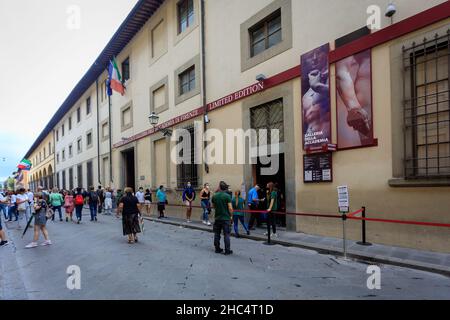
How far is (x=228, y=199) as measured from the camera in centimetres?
704

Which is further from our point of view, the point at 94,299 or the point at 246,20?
the point at 246,20

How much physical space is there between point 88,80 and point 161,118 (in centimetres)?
1290

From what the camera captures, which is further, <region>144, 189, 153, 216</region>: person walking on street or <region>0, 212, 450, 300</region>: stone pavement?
<region>144, 189, 153, 216</region>: person walking on street

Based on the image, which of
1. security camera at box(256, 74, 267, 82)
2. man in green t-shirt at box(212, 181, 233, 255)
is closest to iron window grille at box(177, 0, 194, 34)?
security camera at box(256, 74, 267, 82)

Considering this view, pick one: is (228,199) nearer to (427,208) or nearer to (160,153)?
(427,208)

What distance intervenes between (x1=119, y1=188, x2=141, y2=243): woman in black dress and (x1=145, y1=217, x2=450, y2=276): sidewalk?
3359mm

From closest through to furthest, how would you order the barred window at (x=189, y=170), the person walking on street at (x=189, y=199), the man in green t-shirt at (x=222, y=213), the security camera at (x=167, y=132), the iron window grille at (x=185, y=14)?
the man in green t-shirt at (x=222, y=213), the person walking on street at (x=189, y=199), the barred window at (x=189, y=170), the iron window grille at (x=185, y=14), the security camera at (x=167, y=132)

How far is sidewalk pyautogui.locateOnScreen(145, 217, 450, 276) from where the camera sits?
538 centimetres

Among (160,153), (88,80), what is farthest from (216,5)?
(88,80)

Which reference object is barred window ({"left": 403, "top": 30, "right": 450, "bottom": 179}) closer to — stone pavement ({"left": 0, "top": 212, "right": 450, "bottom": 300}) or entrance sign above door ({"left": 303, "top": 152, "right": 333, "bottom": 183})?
entrance sign above door ({"left": 303, "top": 152, "right": 333, "bottom": 183})

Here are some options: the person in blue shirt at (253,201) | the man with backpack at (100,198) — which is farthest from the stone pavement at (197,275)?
the man with backpack at (100,198)

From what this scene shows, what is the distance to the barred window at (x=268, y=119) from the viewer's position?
9742 millimetres

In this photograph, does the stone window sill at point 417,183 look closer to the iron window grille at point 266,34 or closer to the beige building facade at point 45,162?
the iron window grille at point 266,34

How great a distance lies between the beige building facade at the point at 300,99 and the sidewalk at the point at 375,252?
32 cm
